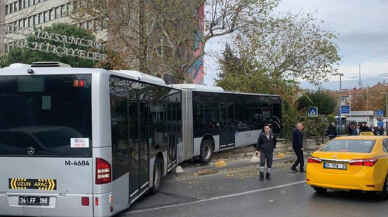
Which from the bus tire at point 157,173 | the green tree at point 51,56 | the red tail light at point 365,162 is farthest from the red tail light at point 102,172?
the green tree at point 51,56

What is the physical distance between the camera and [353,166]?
30.9 ft

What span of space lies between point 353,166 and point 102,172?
5516 mm

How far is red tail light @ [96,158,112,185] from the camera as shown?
6926 millimetres

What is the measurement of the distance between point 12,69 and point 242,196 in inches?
232

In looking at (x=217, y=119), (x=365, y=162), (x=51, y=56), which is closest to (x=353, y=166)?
(x=365, y=162)

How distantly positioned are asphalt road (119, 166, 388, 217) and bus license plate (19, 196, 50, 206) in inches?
71.4

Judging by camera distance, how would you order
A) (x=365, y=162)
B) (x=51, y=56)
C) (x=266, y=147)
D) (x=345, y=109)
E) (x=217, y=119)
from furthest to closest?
(x=51, y=56)
(x=345, y=109)
(x=217, y=119)
(x=266, y=147)
(x=365, y=162)

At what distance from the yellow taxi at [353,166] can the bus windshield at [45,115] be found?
5523mm

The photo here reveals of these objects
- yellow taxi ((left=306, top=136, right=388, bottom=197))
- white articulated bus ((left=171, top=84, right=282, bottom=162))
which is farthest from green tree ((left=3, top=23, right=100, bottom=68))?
yellow taxi ((left=306, top=136, right=388, bottom=197))

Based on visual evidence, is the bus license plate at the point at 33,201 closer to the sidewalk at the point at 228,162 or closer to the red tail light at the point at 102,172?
the red tail light at the point at 102,172

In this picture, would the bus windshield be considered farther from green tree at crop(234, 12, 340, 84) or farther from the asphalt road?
green tree at crop(234, 12, 340, 84)

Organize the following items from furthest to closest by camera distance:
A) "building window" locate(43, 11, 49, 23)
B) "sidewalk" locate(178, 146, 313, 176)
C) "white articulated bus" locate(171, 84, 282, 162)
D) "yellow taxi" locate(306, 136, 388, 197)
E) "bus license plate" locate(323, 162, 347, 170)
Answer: "building window" locate(43, 11, 49, 23)
"white articulated bus" locate(171, 84, 282, 162)
"sidewalk" locate(178, 146, 313, 176)
"bus license plate" locate(323, 162, 347, 170)
"yellow taxi" locate(306, 136, 388, 197)

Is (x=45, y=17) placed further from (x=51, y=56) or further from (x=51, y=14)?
(x=51, y=56)

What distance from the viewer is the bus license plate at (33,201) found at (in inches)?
278
